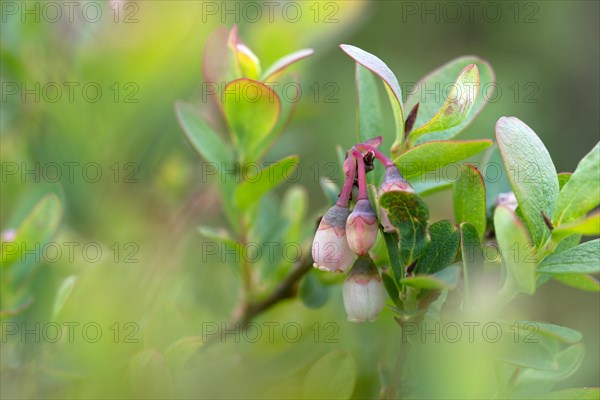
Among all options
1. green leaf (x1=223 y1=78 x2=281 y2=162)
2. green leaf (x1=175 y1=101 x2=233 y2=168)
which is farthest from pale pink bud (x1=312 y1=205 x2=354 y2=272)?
green leaf (x1=175 y1=101 x2=233 y2=168)

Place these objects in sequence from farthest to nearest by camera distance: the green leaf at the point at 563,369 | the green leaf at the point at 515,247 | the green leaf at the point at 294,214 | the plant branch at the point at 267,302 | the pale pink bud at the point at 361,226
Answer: the green leaf at the point at 294,214
the plant branch at the point at 267,302
the green leaf at the point at 563,369
the pale pink bud at the point at 361,226
the green leaf at the point at 515,247

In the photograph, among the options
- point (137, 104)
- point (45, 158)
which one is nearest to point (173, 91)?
point (137, 104)

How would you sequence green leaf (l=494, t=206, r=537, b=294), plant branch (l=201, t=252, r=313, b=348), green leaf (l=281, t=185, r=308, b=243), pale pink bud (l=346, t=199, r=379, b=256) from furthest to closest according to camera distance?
green leaf (l=281, t=185, r=308, b=243), plant branch (l=201, t=252, r=313, b=348), pale pink bud (l=346, t=199, r=379, b=256), green leaf (l=494, t=206, r=537, b=294)

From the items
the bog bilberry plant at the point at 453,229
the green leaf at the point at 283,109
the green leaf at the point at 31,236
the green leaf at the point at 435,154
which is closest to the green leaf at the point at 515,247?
the bog bilberry plant at the point at 453,229

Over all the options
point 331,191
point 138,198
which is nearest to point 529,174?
point 331,191

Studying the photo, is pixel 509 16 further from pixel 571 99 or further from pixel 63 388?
pixel 63 388

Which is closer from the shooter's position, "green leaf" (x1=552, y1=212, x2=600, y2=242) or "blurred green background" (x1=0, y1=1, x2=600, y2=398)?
"green leaf" (x1=552, y1=212, x2=600, y2=242)

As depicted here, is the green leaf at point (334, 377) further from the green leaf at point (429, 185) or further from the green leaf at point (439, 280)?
the green leaf at point (429, 185)

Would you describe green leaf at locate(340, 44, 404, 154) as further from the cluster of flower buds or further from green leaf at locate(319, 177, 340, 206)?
green leaf at locate(319, 177, 340, 206)
